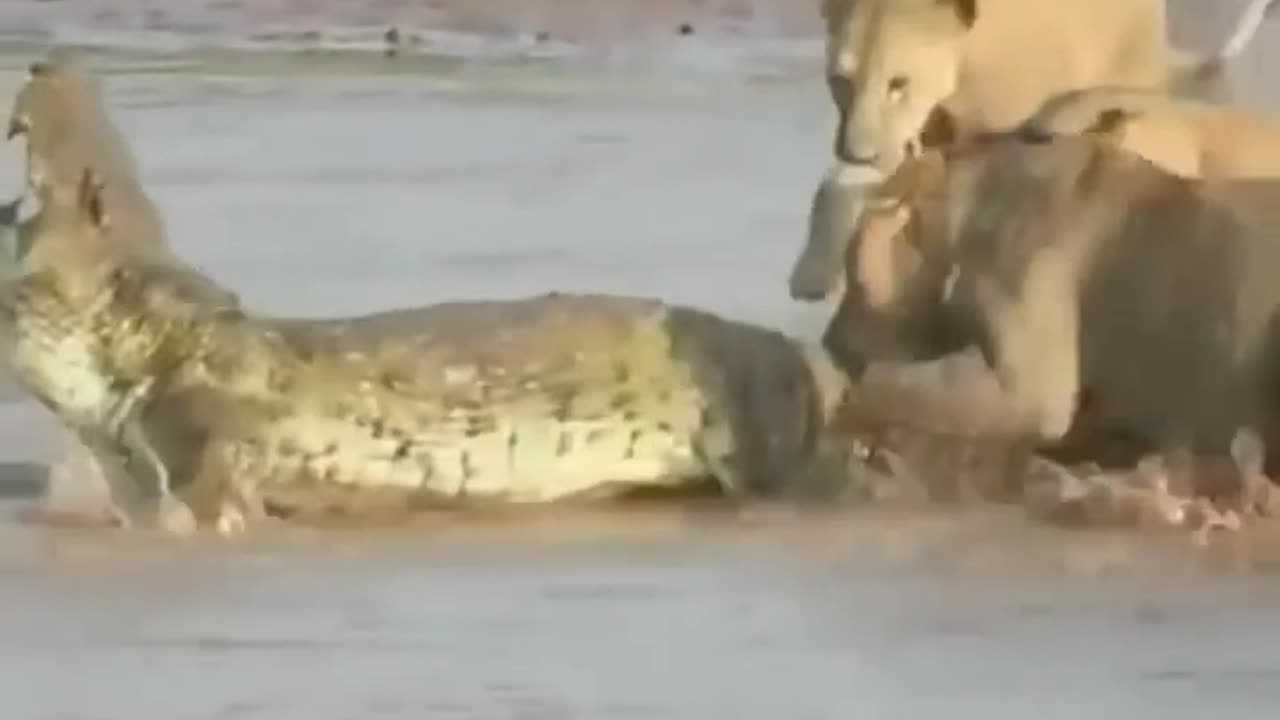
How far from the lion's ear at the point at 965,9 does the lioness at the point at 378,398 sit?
0.56 ft

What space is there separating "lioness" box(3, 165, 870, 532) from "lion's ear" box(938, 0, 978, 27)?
17 centimetres

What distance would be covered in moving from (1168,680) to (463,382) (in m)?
0.28

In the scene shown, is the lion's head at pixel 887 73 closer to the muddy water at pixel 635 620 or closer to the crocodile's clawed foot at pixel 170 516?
the muddy water at pixel 635 620

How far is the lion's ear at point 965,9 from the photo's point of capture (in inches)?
35.3

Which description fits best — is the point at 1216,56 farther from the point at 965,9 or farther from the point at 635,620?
the point at 635,620

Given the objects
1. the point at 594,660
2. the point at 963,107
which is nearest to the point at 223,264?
the point at 963,107

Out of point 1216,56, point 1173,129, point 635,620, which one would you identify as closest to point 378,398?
point 635,620

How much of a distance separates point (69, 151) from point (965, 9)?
32 cm

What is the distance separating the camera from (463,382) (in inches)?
29.7

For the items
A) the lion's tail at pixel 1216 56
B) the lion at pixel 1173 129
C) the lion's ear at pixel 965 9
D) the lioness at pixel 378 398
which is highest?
the lion's ear at pixel 965 9

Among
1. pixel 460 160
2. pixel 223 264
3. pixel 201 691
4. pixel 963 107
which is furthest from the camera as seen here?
pixel 460 160

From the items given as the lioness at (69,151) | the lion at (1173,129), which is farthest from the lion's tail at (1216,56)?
the lioness at (69,151)

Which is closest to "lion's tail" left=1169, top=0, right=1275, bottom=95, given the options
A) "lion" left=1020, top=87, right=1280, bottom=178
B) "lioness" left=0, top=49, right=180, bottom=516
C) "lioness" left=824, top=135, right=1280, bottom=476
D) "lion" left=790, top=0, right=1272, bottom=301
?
"lion" left=790, top=0, right=1272, bottom=301

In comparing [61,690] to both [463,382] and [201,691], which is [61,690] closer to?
[201,691]
